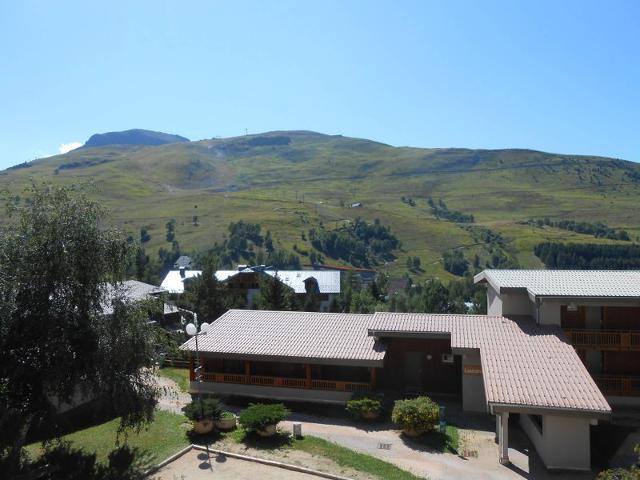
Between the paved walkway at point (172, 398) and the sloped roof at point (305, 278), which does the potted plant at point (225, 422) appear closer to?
the paved walkway at point (172, 398)

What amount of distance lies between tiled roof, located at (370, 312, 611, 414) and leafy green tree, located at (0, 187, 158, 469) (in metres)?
12.7

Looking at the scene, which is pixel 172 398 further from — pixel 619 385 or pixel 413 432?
pixel 619 385

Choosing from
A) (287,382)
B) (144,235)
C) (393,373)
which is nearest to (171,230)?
(144,235)

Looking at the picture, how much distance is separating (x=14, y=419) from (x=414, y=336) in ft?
57.4

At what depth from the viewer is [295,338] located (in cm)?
2758

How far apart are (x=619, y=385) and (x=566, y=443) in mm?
8522

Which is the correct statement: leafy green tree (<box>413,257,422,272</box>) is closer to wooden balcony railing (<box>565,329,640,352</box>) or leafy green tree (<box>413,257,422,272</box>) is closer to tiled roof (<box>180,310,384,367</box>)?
tiled roof (<box>180,310,384,367</box>)

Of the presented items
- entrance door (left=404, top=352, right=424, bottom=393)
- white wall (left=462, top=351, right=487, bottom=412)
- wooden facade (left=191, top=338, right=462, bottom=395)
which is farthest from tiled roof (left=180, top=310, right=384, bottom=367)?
white wall (left=462, top=351, right=487, bottom=412)

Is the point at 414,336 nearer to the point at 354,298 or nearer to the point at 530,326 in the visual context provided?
the point at 530,326

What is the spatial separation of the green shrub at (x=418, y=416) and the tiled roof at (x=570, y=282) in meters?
7.75

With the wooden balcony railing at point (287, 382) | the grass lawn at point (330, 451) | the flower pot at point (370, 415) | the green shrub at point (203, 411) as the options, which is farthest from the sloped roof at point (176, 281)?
the grass lawn at point (330, 451)

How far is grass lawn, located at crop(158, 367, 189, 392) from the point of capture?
30125mm

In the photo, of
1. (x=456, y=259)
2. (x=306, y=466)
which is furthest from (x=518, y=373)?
(x=456, y=259)

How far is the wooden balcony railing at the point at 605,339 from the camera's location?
→ 80.2 ft
